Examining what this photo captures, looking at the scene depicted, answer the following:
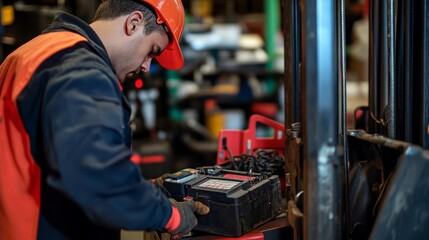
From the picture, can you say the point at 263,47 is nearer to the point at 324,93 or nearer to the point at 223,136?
the point at 223,136

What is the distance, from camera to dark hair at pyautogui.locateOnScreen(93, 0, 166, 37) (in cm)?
175

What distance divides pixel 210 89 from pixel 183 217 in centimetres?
575

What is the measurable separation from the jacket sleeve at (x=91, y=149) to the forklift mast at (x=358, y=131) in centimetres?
49

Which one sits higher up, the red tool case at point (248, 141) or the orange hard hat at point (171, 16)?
the orange hard hat at point (171, 16)

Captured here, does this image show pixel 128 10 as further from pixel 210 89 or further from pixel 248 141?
pixel 210 89

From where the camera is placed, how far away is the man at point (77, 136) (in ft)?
4.34

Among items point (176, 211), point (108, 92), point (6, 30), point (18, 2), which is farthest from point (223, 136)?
point (18, 2)

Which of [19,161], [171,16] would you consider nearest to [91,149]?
[19,161]

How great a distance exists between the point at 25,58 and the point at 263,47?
7349 mm

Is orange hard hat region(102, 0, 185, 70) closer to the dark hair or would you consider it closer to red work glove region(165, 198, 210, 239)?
the dark hair

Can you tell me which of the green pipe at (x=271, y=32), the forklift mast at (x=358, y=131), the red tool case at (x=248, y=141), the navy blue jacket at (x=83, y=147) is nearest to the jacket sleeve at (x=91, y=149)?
the navy blue jacket at (x=83, y=147)

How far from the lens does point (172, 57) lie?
2.14m

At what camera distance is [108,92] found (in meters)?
1.40

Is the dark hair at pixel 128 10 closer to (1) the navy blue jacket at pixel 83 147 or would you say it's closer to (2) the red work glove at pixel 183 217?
(1) the navy blue jacket at pixel 83 147
